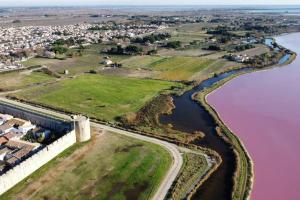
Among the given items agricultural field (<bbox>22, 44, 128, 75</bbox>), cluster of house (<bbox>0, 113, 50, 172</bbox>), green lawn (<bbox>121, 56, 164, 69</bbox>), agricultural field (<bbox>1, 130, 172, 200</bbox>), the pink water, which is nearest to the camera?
agricultural field (<bbox>1, 130, 172, 200</bbox>)

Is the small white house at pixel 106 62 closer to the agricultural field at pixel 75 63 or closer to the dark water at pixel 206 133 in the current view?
the agricultural field at pixel 75 63

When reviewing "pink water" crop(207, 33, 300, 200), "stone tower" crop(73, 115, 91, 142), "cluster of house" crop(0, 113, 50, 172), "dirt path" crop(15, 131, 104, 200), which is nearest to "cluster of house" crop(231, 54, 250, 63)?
"pink water" crop(207, 33, 300, 200)

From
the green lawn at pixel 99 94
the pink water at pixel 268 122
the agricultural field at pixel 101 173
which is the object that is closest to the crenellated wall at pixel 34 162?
the agricultural field at pixel 101 173

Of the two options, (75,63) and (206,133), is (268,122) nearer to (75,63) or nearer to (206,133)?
(206,133)

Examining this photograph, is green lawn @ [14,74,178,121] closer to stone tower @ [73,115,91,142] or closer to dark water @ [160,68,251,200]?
dark water @ [160,68,251,200]

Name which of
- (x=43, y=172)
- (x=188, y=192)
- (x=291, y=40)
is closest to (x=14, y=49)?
(x=43, y=172)

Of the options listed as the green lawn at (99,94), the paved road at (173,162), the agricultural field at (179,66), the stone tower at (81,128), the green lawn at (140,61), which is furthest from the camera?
the green lawn at (140,61)
